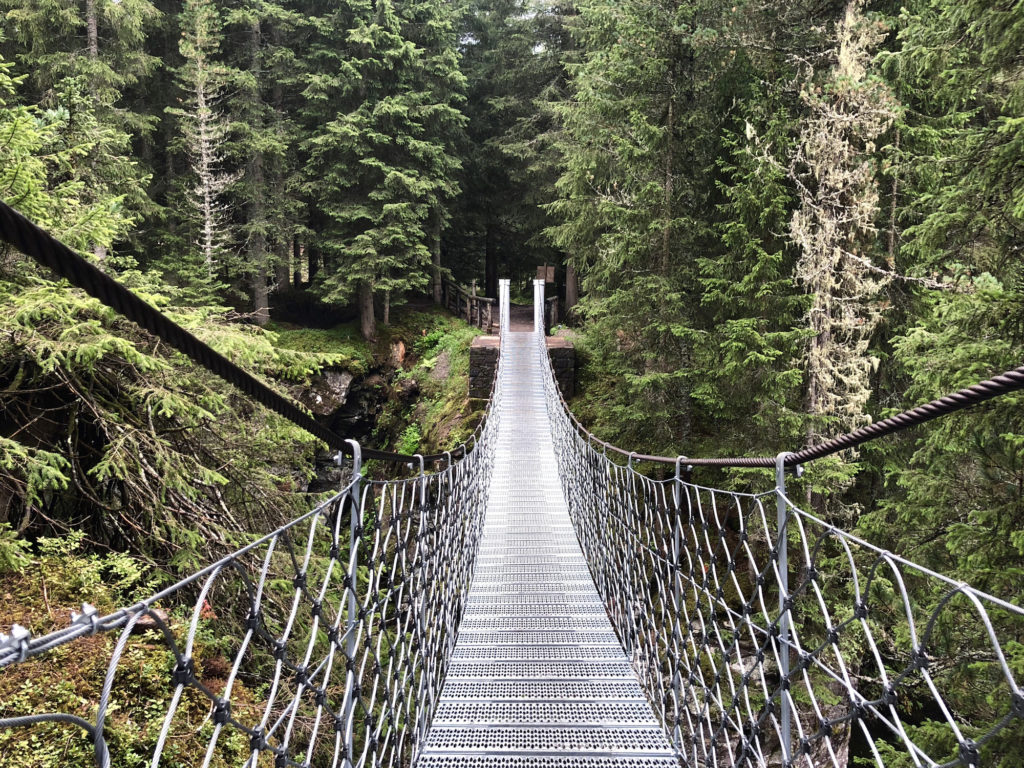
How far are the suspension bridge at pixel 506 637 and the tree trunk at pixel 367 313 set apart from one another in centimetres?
680

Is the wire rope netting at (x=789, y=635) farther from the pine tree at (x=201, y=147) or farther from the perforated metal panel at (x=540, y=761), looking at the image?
the pine tree at (x=201, y=147)

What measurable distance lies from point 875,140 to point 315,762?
6.29 meters

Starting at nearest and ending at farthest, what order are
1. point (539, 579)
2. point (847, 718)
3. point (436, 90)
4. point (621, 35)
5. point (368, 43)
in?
point (847, 718), point (539, 579), point (621, 35), point (368, 43), point (436, 90)

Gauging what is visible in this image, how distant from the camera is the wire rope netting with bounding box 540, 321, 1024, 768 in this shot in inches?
43.0

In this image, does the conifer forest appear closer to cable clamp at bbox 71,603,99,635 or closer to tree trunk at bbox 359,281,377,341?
tree trunk at bbox 359,281,377,341

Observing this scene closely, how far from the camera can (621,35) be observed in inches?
229

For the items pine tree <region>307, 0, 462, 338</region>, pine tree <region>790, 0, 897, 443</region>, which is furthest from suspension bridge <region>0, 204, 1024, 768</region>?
pine tree <region>307, 0, 462, 338</region>

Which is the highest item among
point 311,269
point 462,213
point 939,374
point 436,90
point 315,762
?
point 436,90

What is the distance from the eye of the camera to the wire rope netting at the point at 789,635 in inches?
43.0

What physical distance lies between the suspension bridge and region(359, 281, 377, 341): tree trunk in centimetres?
680

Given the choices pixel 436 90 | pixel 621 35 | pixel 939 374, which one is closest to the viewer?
pixel 939 374

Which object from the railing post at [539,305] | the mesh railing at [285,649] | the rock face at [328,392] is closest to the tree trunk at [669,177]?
the mesh railing at [285,649]

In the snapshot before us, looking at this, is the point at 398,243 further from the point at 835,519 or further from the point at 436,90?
the point at 835,519

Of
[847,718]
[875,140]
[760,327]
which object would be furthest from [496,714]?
[875,140]
